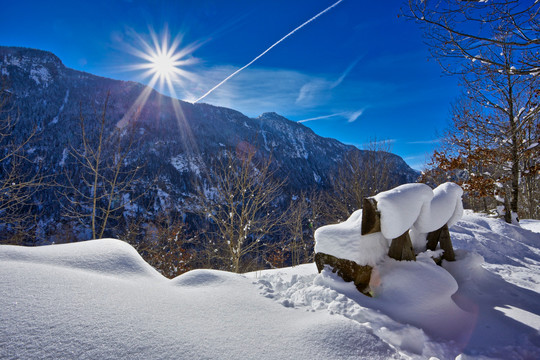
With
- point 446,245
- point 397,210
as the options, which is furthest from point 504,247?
point 397,210

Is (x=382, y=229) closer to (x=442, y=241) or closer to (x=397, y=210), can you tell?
(x=397, y=210)

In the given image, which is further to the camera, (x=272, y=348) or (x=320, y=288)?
(x=320, y=288)

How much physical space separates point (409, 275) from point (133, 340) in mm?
3332

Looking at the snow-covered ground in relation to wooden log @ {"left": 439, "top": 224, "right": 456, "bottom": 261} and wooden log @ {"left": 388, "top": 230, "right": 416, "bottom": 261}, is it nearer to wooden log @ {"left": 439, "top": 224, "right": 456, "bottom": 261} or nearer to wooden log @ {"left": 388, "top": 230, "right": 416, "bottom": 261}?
wooden log @ {"left": 388, "top": 230, "right": 416, "bottom": 261}

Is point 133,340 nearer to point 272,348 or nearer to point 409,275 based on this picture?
point 272,348

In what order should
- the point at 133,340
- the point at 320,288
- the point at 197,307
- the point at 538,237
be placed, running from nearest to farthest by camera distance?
the point at 133,340 < the point at 197,307 < the point at 320,288 < the point at 538,237

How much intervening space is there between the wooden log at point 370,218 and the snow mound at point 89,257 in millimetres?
3142

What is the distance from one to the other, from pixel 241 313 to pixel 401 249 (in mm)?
2726

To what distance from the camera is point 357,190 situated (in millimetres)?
13312

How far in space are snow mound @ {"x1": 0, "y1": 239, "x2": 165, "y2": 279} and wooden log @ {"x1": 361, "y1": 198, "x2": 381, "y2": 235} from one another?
3142mm

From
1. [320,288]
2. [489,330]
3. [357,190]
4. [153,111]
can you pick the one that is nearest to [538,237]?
[357,190]

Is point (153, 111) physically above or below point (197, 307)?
above

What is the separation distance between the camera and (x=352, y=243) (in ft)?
11.3

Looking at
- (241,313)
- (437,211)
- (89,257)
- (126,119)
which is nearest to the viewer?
(241,313)
